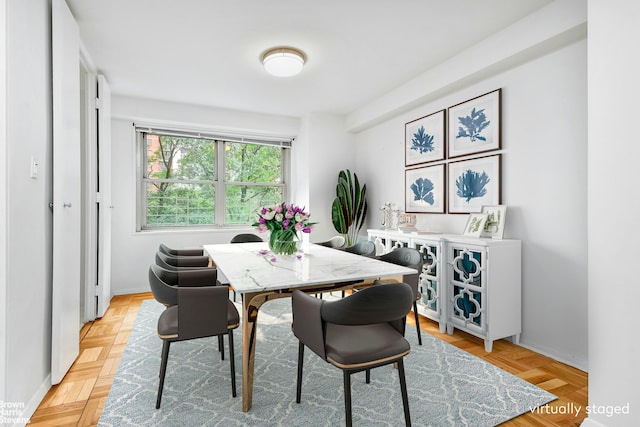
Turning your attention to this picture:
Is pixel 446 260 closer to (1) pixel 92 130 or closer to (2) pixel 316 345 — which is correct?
(2) pixel 316 345

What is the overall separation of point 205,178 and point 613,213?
4.73m

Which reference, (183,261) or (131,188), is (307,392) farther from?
(131,188)

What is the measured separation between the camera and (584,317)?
232 centimetres

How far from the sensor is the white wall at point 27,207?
1.56m

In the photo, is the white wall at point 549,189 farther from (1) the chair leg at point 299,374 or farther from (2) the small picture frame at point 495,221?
(1) the chair leg at point 299,374

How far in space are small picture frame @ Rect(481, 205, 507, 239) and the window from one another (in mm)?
3359

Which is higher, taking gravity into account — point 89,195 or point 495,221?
point 89,195

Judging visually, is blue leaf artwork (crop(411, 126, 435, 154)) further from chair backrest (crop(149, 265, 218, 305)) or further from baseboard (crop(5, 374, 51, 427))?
baseboard (crop(5, 374, 51, 427))

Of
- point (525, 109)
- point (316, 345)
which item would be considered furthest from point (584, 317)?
point (316, 345)

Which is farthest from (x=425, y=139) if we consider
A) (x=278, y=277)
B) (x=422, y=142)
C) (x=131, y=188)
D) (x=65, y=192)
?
(x=131, y=188)

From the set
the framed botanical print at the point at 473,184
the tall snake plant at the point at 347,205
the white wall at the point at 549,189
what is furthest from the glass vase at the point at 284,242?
the tall snake plant at the point at 347,205

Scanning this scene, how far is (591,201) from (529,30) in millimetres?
1549

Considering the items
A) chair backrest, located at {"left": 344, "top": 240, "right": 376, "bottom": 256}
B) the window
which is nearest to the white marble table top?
chair backrest, located at {"left": 344, "top": 240, "right": 376, "bottom": 256}

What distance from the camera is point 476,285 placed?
2.69m
